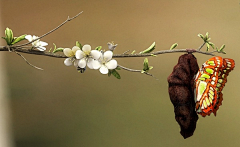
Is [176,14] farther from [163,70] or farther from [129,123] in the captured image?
[129,123]

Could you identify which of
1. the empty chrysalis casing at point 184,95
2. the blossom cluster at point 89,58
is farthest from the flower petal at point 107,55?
the empty chrysalis casing at point 184,95

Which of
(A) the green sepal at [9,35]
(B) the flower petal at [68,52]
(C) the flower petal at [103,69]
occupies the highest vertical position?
(A) the green sepal at [9,35]

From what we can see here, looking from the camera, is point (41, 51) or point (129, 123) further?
point (129, 123)

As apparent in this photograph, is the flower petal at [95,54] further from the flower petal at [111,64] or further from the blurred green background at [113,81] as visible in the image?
the blurred green background at [113,81]

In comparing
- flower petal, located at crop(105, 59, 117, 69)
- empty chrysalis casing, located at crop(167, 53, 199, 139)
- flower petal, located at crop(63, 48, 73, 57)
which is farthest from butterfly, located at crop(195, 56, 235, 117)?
flower petal, located at crop(63, 48, 73, 57)

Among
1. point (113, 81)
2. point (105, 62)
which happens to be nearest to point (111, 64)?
point (105, 62)

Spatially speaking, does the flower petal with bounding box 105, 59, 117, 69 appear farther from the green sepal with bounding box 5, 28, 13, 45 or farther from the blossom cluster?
the green sepal with bounding box 5, 28, 13, 45

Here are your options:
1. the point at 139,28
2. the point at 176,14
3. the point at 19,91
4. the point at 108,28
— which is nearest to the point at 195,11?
the point at 176,14
